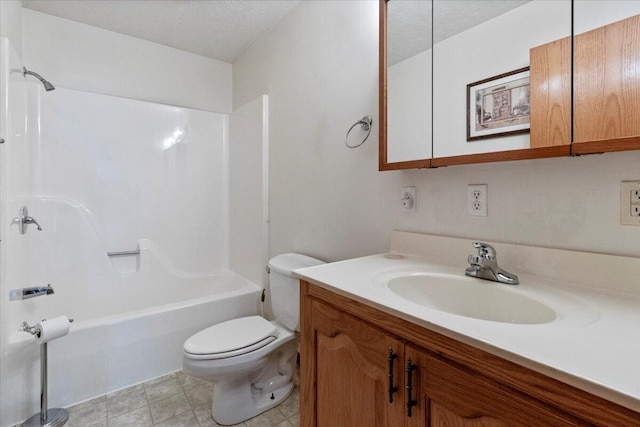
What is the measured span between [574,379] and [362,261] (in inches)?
30.6

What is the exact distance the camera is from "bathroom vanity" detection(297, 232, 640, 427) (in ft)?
1.50

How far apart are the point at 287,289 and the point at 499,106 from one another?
120 cm

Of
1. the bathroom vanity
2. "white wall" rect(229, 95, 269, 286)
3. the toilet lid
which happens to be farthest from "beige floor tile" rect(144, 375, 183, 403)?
the bathroom vanity

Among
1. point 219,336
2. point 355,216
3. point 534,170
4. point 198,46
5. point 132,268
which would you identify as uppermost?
point 198,46

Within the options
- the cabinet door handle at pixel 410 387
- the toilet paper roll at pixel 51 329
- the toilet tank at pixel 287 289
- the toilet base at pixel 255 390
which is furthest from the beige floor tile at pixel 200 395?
the cabinet door handle at pixel 410 387

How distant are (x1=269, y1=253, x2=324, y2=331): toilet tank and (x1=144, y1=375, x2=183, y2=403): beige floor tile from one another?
0.74 metres

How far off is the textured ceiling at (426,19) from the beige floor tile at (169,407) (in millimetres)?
1987

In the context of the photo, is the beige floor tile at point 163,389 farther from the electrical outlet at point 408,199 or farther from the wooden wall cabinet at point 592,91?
the wooden wall cabinet at point 592,91

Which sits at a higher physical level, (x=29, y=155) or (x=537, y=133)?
(x=29, y=155)

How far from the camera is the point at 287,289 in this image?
5.04ft

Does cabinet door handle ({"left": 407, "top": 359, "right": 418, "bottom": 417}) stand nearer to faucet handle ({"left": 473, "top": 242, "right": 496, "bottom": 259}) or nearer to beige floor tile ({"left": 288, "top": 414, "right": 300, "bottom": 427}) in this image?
faucet handle ({"left": 473, "top": 242, "right": 496, "bottom": 259})

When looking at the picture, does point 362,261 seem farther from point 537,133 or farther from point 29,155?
point 29,155

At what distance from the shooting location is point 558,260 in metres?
0.86

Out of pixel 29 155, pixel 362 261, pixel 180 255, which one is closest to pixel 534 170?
pixel 362 261
